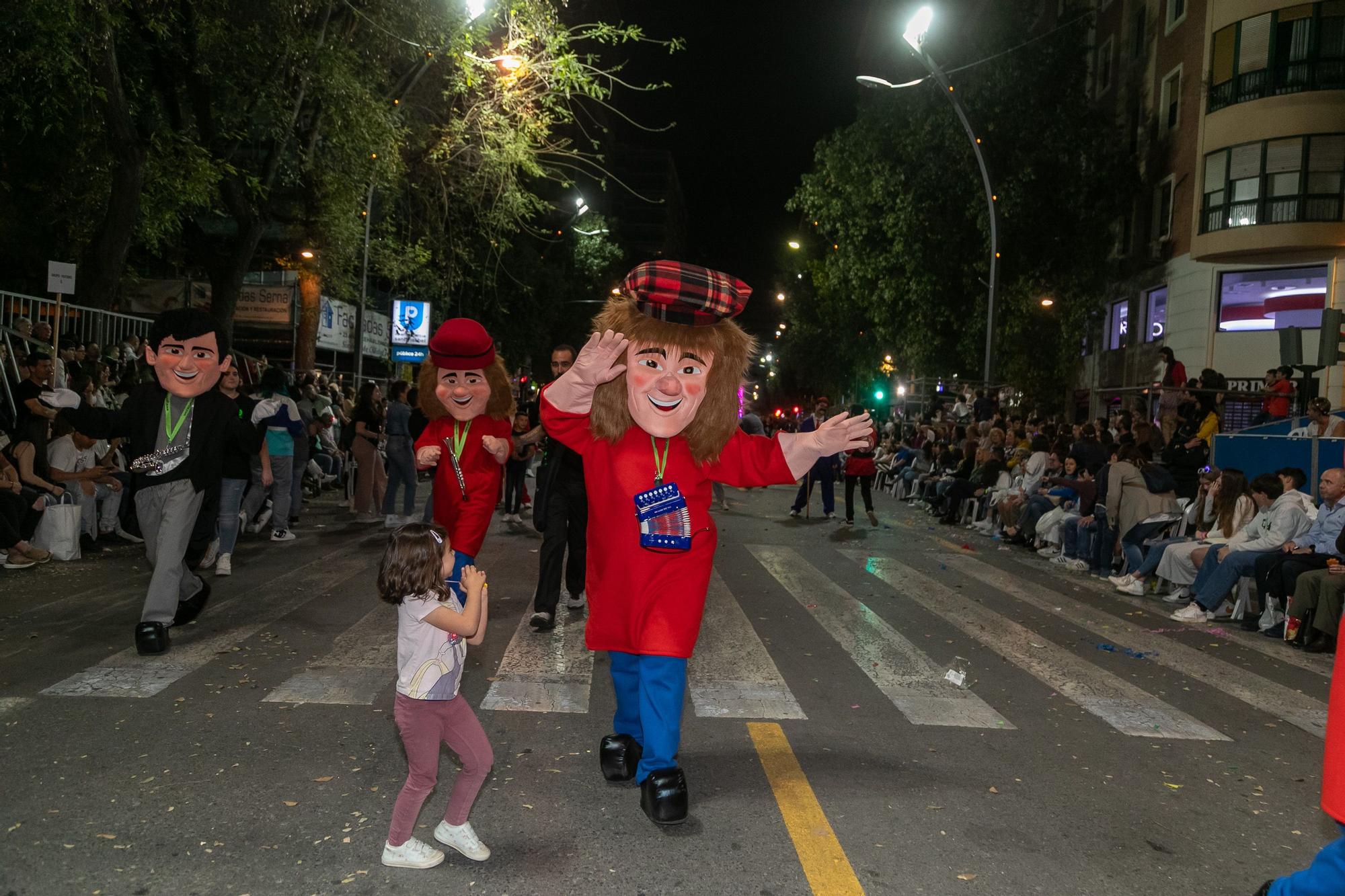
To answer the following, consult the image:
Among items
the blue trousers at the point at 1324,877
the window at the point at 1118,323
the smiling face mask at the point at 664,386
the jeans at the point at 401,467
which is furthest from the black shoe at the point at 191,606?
the window at the point at 1118,323

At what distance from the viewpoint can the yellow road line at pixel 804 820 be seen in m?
3.59

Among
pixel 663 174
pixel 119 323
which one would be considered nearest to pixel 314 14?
pixel 119 323

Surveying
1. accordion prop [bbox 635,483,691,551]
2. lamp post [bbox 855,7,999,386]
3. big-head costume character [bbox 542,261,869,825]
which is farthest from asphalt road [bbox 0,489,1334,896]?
lamp post [bbox 855,7,999,386]

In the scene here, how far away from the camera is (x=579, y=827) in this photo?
398 cm

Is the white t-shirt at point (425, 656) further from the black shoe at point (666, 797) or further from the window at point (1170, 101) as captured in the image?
the window at point (1170, 101)

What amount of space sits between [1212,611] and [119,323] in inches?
549

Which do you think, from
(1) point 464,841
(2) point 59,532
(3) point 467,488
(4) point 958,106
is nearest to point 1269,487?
(3) point 467,488

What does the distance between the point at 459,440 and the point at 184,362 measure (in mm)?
1692

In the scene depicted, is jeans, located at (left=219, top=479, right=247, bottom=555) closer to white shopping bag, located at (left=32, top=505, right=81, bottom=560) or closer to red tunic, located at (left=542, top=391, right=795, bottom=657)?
white shopping bag, located at (left=32, top=505, right=81, bottom=560)

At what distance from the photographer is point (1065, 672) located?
7016mm

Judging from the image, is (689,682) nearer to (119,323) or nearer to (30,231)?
(119,323)

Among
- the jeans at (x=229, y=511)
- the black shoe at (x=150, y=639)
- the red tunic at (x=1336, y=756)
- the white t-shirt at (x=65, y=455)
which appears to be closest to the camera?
the red tunic at (x=1336, y=756)

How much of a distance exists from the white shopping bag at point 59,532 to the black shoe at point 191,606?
335 centimetres

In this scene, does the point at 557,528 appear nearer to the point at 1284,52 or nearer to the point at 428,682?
Answer: the point at 428,682
